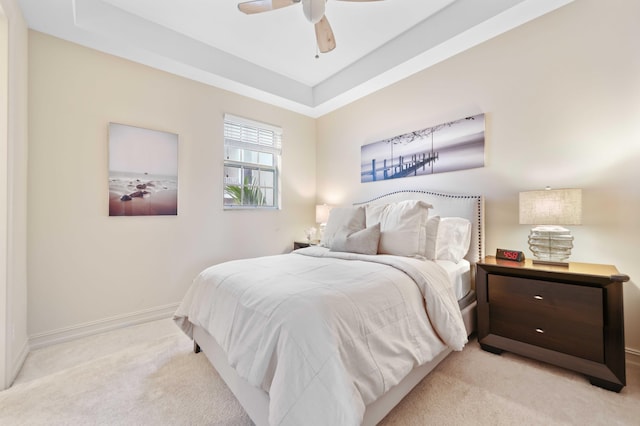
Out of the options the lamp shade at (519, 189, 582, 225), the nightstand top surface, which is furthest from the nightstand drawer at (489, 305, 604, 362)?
the lamp shade at (519, 189, 582, 225)

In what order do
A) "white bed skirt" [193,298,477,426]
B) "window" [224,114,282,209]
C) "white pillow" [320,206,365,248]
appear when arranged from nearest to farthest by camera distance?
"white bed skirt" [193,298,477,426] < "white pillow" [320,206,365,248] < "window" [224,114,282,209]

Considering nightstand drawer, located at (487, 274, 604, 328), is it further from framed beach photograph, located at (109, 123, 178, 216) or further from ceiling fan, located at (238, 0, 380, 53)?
framed beach photograph, located at (109, 123, 178, 216)

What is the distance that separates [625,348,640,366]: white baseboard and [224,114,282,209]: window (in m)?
3.56

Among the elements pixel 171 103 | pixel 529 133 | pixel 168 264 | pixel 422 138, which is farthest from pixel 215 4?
pixel 529 133

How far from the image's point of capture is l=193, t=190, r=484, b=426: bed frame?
1255 mm

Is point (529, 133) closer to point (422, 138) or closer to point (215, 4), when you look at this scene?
point (422, 138)

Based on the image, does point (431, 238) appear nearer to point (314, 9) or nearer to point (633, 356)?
point (633, 356)

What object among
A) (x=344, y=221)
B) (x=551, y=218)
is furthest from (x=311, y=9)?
(x=551, y=218)

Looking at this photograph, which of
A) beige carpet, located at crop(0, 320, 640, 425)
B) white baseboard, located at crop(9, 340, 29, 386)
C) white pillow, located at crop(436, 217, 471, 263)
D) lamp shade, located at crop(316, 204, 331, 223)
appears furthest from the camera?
lamp shade, located at crop(316, 204, 331, 223)

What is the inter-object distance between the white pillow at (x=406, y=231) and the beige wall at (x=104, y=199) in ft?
6.39

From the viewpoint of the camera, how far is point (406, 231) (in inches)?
87.5

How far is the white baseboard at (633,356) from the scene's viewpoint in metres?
1.83

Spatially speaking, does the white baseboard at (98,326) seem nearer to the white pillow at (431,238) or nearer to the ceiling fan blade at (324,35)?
the white pillow at (431,238)

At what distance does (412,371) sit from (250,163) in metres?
3.02
